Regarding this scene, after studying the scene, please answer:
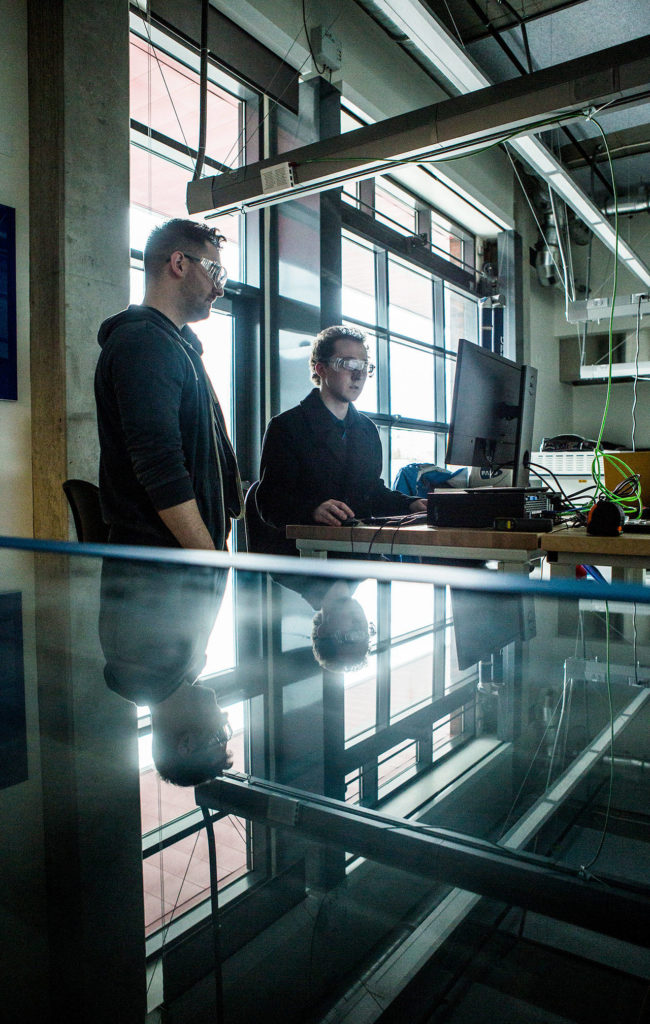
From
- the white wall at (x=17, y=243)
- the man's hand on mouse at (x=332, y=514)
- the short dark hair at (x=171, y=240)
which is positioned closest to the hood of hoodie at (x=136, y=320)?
the short dark hair at (x=171, y=240)

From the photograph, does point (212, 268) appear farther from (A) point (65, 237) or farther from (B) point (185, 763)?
(B) point (185, 763)

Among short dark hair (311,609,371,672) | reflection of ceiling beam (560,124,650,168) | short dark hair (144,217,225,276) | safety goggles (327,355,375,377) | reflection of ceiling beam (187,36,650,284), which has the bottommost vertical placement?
short dark hair (311,609,371,672)

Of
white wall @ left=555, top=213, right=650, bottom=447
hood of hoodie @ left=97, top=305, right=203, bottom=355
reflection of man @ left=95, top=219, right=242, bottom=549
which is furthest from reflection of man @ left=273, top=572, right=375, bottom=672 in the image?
white wall @ left=555, top=213, right=650, bottom=447

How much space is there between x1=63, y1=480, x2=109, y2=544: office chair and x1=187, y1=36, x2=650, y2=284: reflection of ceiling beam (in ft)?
4.01

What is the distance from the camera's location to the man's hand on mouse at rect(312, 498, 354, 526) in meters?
1.95

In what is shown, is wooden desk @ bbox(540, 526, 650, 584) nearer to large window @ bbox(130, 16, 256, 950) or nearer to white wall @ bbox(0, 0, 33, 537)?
large window @ bbox(130, 16, 256, 950)

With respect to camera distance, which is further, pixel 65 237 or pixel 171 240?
pixel 65 237

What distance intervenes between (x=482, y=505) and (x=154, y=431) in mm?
844

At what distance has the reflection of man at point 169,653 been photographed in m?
0.43

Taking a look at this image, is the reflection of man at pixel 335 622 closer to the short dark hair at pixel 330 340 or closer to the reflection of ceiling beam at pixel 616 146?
the short dark hair at pixel 330 340

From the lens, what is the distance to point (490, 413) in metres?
2.13

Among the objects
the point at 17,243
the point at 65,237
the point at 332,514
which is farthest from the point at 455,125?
the point at 17,243

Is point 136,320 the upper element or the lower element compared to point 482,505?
upper

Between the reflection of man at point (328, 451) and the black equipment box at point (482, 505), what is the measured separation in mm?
485
